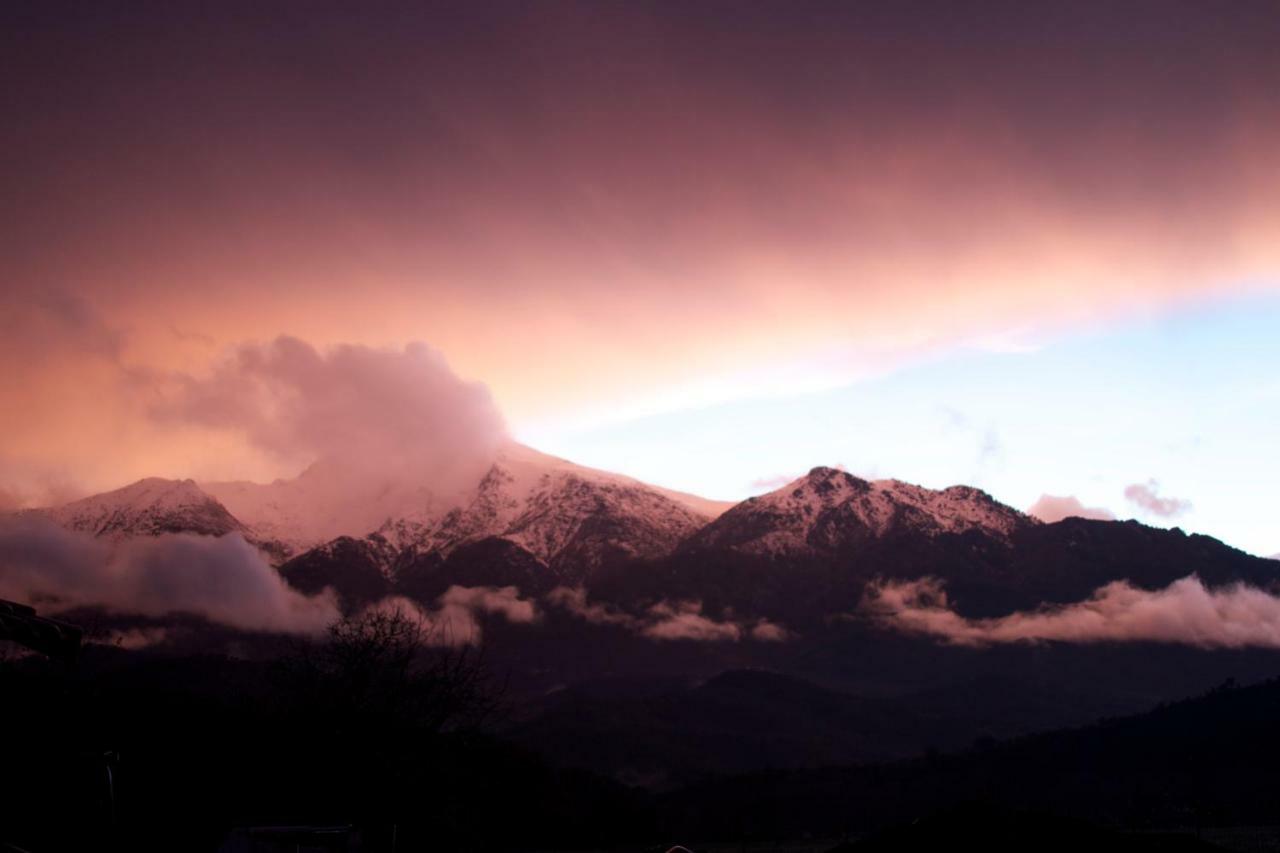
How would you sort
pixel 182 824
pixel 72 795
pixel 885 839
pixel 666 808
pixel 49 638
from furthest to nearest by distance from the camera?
pixel 666 808
pixel 885 839
pixel 182 824
pixel 72 795
pixel 49 638

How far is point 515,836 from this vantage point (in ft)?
362

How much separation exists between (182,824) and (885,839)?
2763cm

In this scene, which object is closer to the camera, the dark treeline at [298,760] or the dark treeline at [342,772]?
the dark treeline at [298,760]

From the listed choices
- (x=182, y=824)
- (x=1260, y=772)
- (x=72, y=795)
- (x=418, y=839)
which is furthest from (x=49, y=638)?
(x=1260, y=772)

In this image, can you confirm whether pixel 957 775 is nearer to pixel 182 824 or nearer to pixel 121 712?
pixel 121 712

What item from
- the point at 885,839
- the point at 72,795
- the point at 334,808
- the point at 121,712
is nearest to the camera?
the point at 72,795

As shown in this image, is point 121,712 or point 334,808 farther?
point 121,712

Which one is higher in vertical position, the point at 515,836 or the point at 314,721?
the point at 314,721

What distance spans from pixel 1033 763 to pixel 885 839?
141631 mm

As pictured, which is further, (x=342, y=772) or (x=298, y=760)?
(x=298, y=760)

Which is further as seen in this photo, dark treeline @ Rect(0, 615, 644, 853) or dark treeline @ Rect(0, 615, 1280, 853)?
dark treeline @ Rect(0, 615, 1280, 853)

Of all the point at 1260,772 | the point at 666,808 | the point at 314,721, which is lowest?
the point at 666,808

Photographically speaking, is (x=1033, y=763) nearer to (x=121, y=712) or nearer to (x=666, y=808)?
(x=666, y=808)

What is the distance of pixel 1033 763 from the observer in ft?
599
